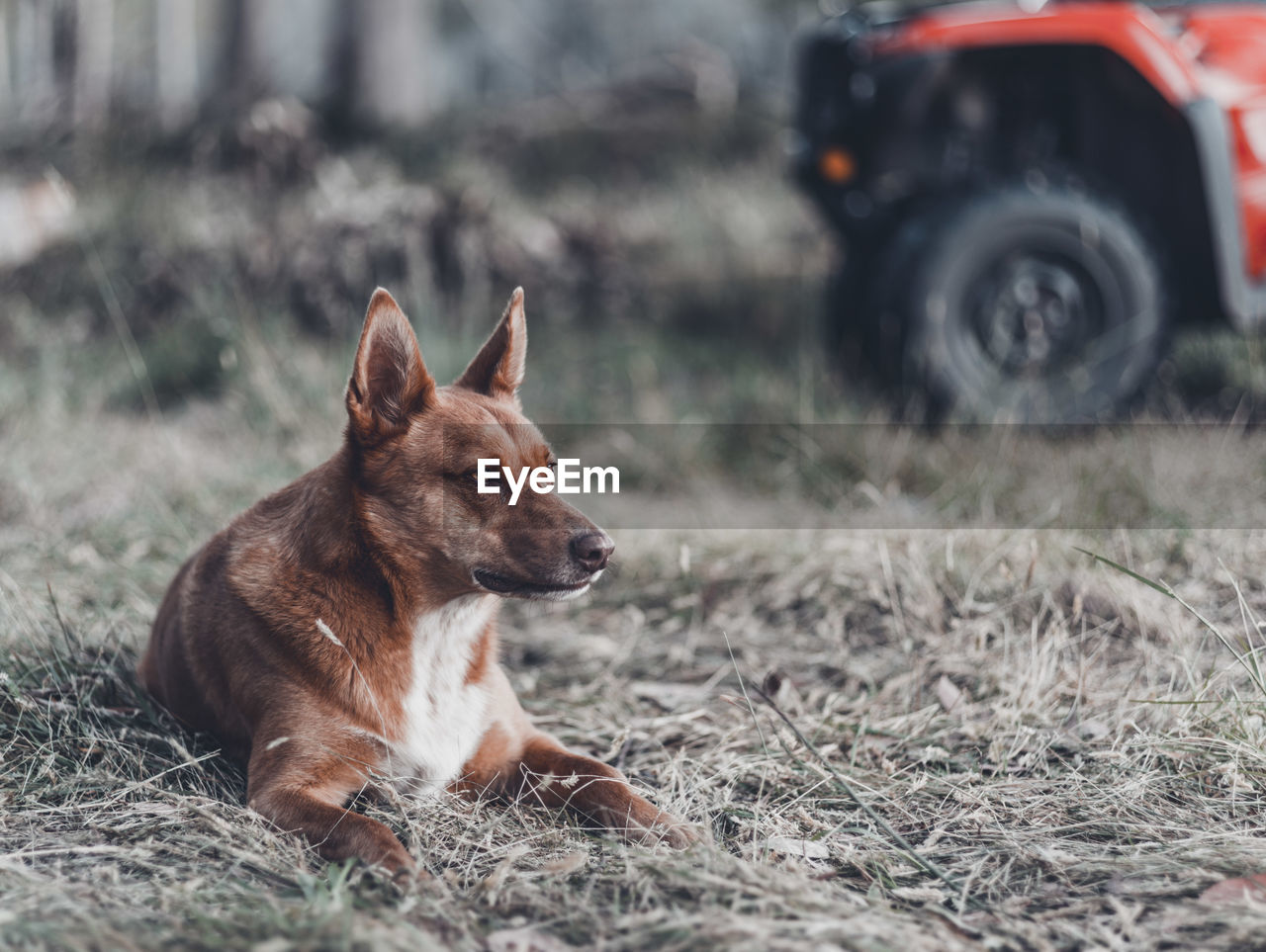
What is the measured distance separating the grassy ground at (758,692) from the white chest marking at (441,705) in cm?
8

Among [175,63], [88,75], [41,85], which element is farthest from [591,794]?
[175,63]

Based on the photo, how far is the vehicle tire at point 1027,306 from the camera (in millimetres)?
4707

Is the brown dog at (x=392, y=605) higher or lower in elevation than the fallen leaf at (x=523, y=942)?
higher

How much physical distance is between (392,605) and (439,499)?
24cm

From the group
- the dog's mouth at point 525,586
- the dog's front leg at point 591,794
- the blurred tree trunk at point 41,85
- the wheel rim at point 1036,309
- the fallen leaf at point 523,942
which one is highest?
the blurred tree trunk at point 41,85

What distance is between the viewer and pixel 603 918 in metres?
1.86

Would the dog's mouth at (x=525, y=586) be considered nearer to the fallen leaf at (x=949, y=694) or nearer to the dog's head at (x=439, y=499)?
the dog's head at (x=439, y=499)

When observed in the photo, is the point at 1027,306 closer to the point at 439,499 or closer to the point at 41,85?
the point at 439,499

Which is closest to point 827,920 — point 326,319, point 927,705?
point 927,705

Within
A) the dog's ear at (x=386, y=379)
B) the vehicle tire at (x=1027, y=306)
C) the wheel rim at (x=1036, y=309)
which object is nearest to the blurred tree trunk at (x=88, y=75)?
the vehicle tire at (x=1027, y=306)

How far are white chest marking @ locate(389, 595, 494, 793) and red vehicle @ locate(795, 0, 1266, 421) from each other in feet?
9.49

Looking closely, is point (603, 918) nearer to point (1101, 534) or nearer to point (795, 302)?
point (1101, 534)

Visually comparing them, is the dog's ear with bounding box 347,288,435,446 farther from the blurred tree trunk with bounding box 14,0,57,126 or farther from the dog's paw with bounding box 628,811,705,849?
the blurred tree trunk with bounding box 14,0,57,126

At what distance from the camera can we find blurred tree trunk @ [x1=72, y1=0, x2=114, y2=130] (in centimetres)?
859
